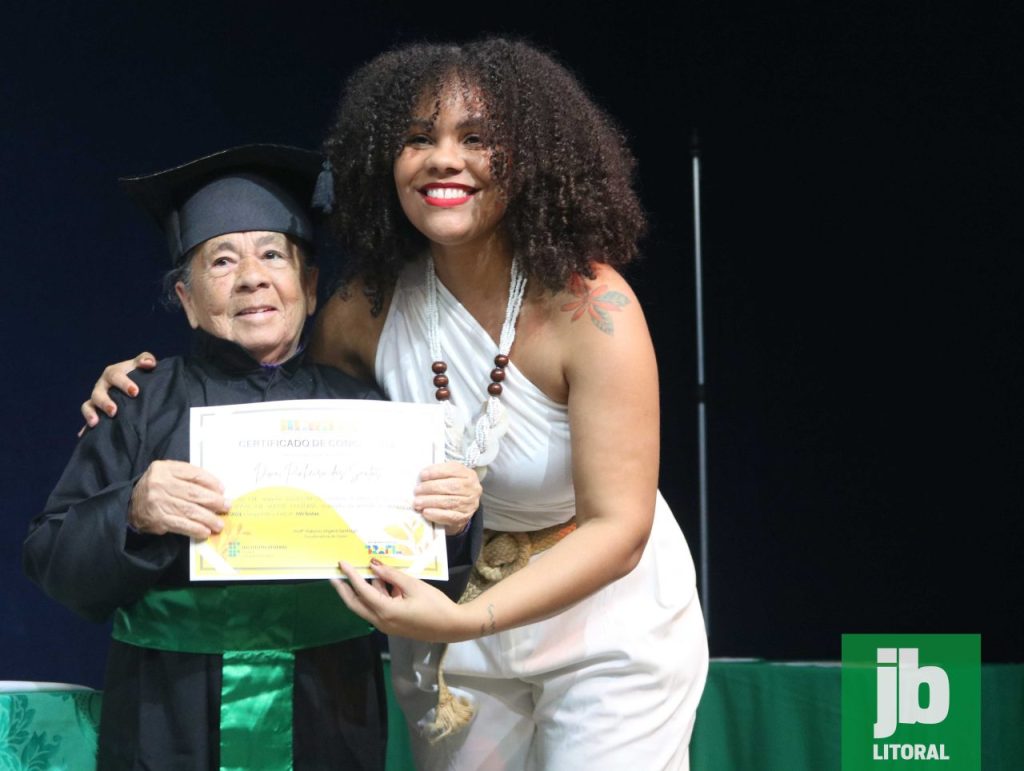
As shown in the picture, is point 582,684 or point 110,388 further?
point 582,684

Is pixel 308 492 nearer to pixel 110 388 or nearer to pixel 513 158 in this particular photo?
pixel 110 388

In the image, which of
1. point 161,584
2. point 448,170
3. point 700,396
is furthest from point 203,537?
point 700,396

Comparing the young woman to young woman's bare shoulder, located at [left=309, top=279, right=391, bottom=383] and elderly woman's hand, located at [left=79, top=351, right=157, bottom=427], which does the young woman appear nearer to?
young woman's bare shoulder, located at [left=309, top=279, right=391, bottom=383]

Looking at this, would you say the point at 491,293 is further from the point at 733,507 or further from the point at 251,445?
Answer: the point at 733,507

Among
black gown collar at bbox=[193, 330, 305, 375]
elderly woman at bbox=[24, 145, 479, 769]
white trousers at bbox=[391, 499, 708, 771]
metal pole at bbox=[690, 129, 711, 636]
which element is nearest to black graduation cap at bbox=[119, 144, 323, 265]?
elderly woman at bbox=[24, 145, 479, 769]

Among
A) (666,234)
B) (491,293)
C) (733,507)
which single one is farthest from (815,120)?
(491,293)

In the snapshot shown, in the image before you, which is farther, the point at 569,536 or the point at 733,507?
the point at 733,507

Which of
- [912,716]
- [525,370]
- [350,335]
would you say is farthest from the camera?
[912,716]

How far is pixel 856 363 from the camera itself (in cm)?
349

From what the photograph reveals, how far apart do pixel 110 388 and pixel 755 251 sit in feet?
6.54

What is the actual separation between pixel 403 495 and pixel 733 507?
1.96 meters

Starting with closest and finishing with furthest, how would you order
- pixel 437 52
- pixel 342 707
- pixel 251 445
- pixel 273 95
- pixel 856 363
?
pixel 251 445 → pixel 342 707 → pixel 437 52 → pixel 273 95 → pixel 856 363

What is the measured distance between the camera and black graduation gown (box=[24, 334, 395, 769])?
5.95 ft

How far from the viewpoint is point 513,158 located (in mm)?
2033
